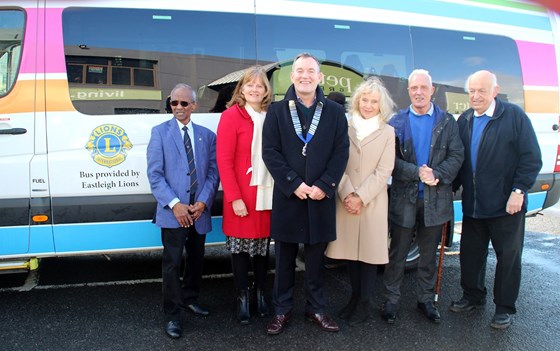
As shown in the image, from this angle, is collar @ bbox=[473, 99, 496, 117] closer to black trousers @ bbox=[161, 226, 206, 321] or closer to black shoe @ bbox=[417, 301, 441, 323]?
black shoe @ bbox=[417, 301, 441, 323]

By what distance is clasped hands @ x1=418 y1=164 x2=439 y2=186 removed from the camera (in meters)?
3.27

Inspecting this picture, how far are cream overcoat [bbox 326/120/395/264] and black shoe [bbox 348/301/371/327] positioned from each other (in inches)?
14.3

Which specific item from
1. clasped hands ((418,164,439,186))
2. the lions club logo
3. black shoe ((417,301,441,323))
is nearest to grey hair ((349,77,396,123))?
clasped hands ((418,164,439,186))

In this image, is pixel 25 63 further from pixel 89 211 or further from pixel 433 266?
pixel 433 266

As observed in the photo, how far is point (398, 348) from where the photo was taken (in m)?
3.16

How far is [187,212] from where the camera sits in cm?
317

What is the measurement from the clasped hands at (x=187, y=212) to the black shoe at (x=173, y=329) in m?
0.69

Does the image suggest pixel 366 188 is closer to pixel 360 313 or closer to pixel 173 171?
pixel 360 313

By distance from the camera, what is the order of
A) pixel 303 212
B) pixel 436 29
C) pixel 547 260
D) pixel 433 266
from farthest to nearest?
pixel 547 260, pixel 436 29, pixel 433 266, pixel 303 212

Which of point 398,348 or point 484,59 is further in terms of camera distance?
point 484,59

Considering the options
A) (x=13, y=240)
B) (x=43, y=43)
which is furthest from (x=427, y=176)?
(x=13, y=240)

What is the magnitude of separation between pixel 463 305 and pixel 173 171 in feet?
8.02

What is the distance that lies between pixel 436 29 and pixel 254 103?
207 cm

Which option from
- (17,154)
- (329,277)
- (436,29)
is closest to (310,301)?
(329,277)
